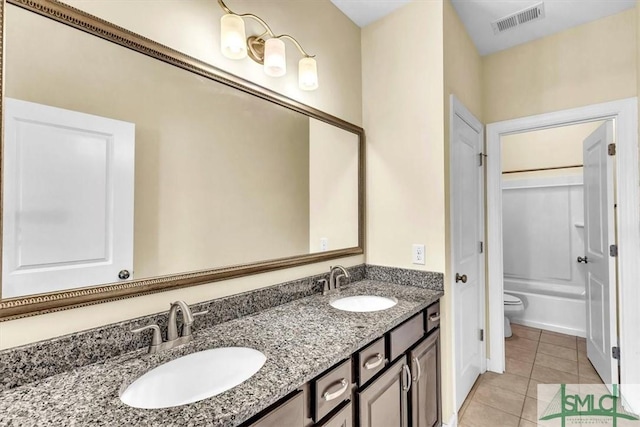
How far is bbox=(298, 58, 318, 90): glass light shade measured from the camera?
1.60 m

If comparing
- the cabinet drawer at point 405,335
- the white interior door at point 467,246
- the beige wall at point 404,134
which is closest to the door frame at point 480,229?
the white interior door at point 467,246

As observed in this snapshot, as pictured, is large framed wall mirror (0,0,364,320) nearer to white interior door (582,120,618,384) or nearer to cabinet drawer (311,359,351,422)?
cabinet drawer (311,359,351,422)

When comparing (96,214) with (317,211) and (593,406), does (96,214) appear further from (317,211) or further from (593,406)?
(593,406)

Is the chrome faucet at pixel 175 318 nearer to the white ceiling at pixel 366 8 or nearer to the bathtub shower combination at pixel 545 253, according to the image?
the white ceiling at pixel 366 8

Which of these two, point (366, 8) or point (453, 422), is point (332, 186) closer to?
point (366, 8)

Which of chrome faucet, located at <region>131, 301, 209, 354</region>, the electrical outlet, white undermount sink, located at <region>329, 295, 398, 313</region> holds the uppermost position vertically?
the electrical outlet

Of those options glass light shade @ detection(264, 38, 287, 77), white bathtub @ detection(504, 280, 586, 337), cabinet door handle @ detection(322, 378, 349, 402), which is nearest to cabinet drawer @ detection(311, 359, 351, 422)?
cabinet door handle @ detection(322, 378, 349, 402)

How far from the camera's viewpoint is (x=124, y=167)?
39.9 inches

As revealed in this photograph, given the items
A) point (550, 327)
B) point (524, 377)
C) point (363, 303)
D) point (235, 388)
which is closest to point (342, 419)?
point (235, 388)

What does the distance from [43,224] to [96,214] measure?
128mm

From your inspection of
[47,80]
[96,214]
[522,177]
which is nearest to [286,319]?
[96,214]

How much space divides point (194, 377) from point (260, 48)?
1417 mm

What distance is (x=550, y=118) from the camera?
230 centimetres

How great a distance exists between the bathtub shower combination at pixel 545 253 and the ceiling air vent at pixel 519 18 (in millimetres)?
2079
